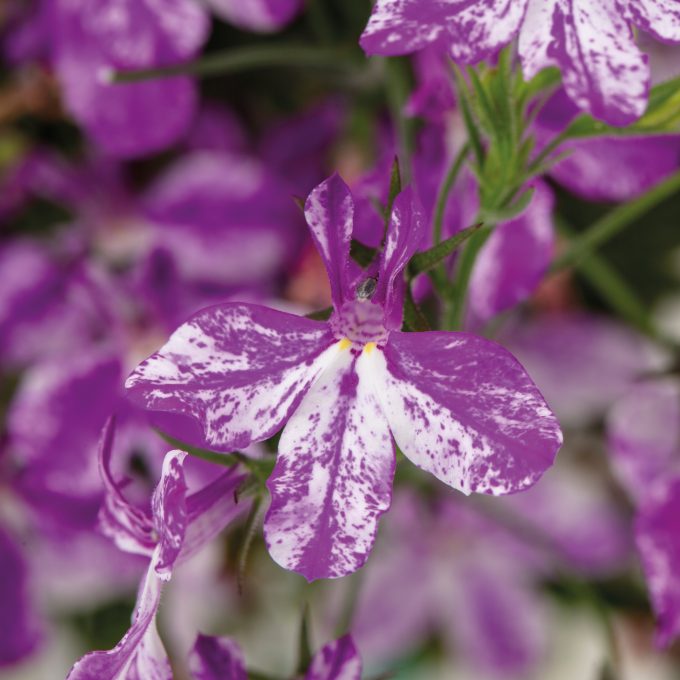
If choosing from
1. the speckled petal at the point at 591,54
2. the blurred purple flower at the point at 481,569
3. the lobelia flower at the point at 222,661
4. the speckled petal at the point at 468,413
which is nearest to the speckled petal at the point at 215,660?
the lobelia flower at the point at 222,661

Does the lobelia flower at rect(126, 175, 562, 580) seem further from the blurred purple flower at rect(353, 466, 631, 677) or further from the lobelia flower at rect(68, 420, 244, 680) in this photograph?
the blurred purple flower at rect(353, 466, 631, 677)

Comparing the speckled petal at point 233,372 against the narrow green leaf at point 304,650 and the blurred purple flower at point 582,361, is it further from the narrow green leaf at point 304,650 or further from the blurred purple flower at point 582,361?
the blurred purple flower at point 582,361

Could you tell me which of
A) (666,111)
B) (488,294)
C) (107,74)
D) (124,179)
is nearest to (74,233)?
(124,179)

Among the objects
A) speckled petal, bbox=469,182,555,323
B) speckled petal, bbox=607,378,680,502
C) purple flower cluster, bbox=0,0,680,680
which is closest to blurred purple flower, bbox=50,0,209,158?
purple flower cluster, bbox=0,0,680,680

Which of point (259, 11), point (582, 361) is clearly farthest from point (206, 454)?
point (582, 361)

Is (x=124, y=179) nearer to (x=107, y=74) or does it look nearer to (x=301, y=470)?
(x=107, y=74)

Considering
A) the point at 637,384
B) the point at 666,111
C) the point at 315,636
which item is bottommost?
the point at 315,636

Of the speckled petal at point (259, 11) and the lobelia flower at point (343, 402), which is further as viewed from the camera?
the speckled petal at point (259, 11)

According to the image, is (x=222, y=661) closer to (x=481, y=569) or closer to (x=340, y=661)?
(x=340, y=661)
